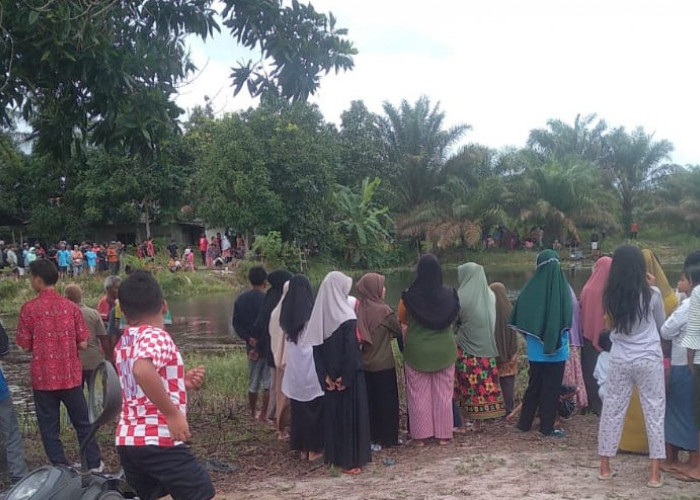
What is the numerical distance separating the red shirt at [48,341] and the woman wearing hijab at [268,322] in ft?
6.32

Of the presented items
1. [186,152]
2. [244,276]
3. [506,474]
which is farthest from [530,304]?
[186,152]

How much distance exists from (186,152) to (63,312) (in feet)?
88.4

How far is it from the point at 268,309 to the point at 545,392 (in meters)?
2.61

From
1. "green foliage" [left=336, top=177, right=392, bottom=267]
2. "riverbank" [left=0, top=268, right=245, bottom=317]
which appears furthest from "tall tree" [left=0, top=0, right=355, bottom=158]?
"green foliage" [left=336, top=177, right=392, bottom=267]

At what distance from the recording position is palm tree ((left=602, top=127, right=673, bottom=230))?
40656mm

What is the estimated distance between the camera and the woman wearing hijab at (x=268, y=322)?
21.3 feet

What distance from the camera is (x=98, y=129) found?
5922mm

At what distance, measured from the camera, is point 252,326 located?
689 cm

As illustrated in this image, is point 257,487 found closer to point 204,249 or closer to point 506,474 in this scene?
point 506,474

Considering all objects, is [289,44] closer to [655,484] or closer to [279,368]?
[279,368]

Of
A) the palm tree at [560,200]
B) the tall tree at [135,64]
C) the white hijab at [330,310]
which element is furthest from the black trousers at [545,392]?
the palm tree at [560,200]

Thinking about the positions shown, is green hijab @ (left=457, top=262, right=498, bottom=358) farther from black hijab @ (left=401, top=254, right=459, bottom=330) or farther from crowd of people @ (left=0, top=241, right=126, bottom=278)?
crowd of people @ (left=0, top=241, right=126, bottom=278)

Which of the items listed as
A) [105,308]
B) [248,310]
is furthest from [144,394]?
[105,308]

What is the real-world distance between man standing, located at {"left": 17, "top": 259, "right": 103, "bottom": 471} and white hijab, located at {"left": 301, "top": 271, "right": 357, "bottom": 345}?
175 centimetres
